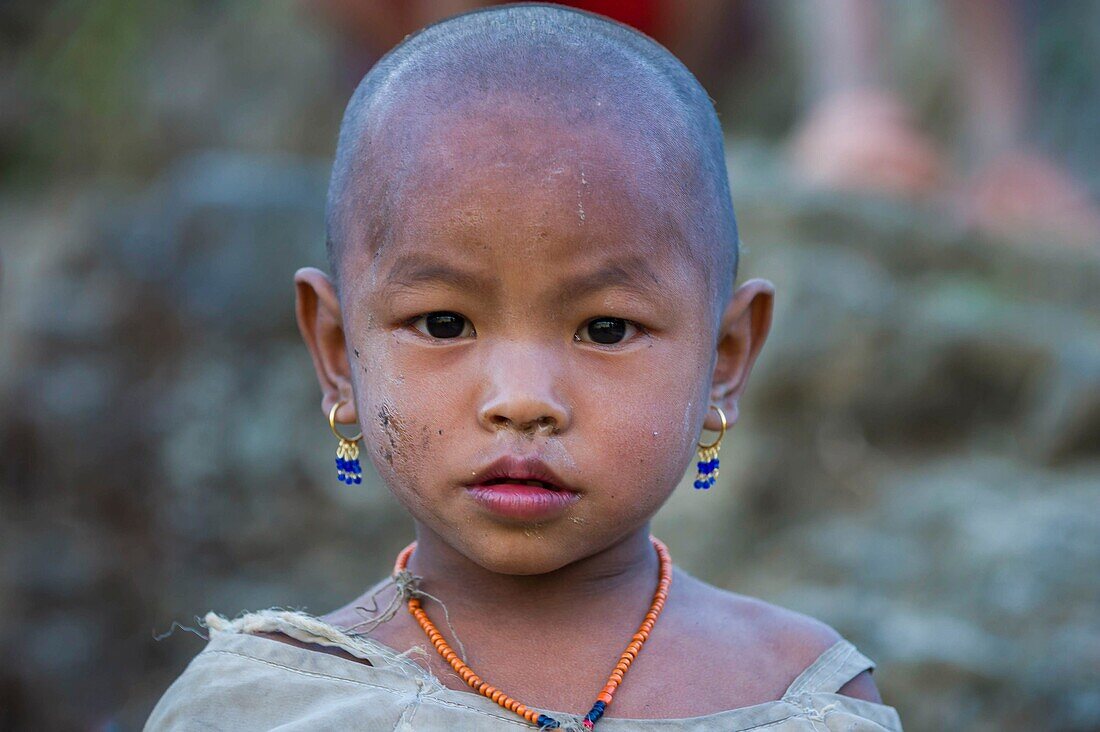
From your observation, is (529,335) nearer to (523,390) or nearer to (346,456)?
(523,390)

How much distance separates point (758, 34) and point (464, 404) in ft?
18.3

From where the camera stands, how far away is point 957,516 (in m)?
3.34

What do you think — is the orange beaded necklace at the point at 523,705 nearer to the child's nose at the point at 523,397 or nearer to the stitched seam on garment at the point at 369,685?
the stitched seam on garment at the point at 369,685

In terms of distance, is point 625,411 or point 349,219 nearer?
point 625,411

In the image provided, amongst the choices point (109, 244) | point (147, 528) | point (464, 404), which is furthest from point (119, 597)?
point (464, 404)

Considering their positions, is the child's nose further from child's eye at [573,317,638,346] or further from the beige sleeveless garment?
the beige sleeveless garment

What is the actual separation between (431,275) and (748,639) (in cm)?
71

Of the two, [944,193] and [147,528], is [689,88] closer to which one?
[147,528]

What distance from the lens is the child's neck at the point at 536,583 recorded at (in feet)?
5.83

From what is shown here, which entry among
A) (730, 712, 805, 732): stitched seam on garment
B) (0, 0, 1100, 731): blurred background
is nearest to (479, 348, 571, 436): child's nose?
(730, 712, 805, 732): stitched seam on garment

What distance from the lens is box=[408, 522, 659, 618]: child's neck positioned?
5.83 feet

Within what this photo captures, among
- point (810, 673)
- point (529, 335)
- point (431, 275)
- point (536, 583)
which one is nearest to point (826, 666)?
point (810, 673)

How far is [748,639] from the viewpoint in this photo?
1.88m

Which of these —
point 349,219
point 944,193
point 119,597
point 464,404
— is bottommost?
point 119,597
